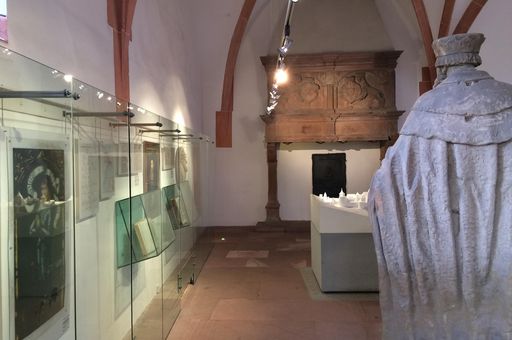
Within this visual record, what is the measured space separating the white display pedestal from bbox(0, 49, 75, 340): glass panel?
3.26 meters

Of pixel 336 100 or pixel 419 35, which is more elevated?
pixel 419 35

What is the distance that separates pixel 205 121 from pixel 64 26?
6.74 meters

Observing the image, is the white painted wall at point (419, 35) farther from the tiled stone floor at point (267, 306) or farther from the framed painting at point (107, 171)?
the framed painting at point (107, 171)

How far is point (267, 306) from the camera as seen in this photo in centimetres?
468

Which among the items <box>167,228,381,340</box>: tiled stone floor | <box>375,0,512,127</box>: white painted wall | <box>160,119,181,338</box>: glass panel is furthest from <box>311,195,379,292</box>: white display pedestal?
<box>375,0,512,127</box>: white painted wall

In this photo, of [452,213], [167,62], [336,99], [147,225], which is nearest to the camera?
[452,213]

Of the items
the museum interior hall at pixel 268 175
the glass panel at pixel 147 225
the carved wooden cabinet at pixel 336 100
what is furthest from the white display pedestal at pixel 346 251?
the carved wooden cabinet at pixel 336 100

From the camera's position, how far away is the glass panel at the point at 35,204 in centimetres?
179

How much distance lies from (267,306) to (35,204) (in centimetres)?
328

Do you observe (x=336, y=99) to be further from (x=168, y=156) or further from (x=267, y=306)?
(x=267, y=306)

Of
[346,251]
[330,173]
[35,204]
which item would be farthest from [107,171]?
[330,173]

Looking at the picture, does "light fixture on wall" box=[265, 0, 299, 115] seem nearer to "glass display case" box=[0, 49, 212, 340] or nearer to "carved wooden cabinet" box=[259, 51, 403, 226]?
"carved wooden cabinet" box=[259, 51, 403, 226]

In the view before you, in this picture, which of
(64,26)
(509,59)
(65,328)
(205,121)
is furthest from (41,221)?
(509,59)

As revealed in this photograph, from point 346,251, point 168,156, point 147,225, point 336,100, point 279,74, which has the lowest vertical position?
point 346,251
